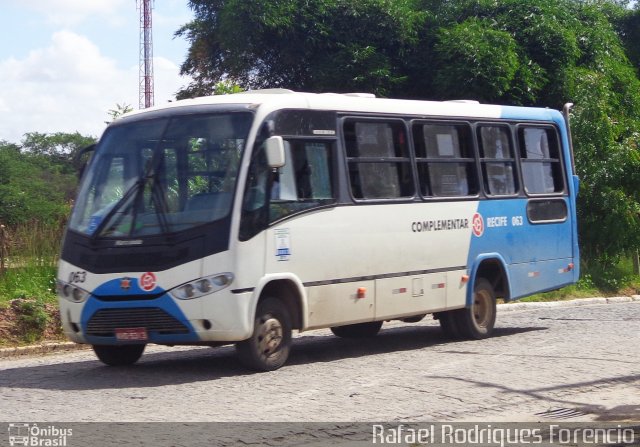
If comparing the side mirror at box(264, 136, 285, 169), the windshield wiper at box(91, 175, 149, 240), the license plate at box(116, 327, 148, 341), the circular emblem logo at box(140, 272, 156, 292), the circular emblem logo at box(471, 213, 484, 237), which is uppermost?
the side mirror at box(264, 136, 285, 169)

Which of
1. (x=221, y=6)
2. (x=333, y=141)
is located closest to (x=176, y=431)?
(x=333, y=141)

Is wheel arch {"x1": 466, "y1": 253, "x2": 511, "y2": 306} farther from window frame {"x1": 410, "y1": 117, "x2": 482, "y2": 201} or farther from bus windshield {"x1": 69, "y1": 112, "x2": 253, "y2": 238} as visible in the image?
bus windshield {"x1": 69, "y1": 112, "x2": 253, "y2": 238}

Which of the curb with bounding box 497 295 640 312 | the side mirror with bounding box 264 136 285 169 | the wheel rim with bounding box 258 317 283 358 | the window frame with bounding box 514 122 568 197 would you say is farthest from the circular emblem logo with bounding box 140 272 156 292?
the curb with bounding box 497 295 640 312

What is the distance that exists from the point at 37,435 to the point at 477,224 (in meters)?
7.90

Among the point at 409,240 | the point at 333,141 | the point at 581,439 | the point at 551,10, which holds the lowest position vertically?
the point at 581,439

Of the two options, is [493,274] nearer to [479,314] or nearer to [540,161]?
[479,314]

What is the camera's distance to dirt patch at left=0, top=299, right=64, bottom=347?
46.6ft

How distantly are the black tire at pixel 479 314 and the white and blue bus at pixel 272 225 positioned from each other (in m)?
0.03

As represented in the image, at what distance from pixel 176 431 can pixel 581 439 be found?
119 inches

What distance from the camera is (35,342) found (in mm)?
14320

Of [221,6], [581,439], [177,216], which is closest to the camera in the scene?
[581,439]

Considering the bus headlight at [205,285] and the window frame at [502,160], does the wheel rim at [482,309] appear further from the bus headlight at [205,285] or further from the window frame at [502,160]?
the bus headlight at [205,285]

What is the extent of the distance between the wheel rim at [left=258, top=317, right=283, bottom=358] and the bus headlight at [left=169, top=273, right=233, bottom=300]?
702mm

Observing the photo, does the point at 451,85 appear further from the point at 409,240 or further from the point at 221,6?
the point at 409,240
